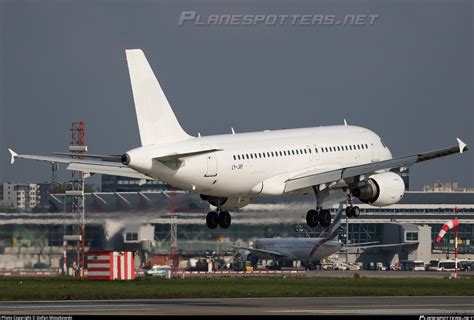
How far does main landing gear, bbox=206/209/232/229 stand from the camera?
291ft

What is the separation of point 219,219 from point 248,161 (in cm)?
473

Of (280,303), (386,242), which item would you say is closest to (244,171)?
(280,303)

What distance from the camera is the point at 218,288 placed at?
4262 inches

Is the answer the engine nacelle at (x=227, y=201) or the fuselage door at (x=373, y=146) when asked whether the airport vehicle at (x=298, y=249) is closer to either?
the fuselage door at (x=373, y=146)

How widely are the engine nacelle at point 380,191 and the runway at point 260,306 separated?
648 centimetres

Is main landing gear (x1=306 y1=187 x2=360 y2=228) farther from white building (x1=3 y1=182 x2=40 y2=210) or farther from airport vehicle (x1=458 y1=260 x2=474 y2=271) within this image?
airport vehicle (x1=458 y1=260 x2=474 y2=271)

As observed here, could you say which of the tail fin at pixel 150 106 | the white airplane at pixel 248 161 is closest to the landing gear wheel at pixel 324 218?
the white airplane at pixel 248 161

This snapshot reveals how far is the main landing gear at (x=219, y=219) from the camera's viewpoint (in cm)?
8856

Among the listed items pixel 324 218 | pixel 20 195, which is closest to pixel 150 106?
pixel 324 218

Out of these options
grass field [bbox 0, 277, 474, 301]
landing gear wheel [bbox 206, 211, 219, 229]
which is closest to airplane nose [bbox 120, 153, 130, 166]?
landing gear wheel [bbox 206, 211, 219, 229]

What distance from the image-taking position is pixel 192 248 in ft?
382

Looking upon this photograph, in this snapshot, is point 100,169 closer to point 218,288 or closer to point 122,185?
point 218,288

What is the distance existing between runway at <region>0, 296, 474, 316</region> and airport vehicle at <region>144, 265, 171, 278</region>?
29215 mm

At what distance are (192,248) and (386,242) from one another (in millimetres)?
49966
